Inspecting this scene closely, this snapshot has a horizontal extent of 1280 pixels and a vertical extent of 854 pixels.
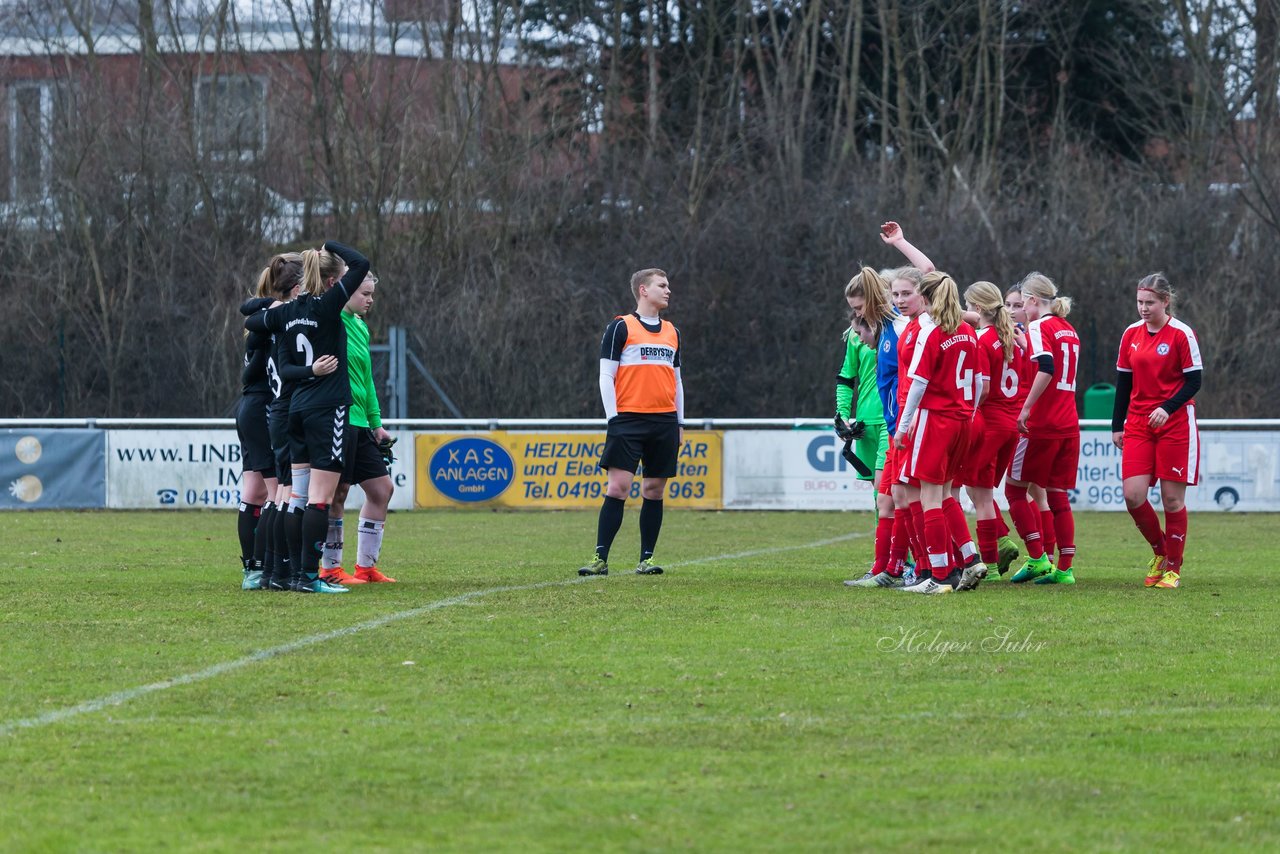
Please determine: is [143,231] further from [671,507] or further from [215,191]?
[671,507]

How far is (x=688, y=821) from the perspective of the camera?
452cm

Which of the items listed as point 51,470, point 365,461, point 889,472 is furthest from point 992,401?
point 51,470

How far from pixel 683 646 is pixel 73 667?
257cm

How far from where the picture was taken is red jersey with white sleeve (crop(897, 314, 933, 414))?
9.77 m

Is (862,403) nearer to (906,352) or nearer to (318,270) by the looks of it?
(906,352)

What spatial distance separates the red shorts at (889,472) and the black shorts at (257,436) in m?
3.75

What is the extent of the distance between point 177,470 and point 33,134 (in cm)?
1312

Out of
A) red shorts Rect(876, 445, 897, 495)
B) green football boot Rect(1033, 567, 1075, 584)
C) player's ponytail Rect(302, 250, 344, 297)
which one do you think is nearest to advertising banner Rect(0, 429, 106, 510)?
player's ponytail Rect(302, 250, 344, 297)

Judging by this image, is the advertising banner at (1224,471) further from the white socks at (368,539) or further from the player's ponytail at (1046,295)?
the white socks at (368,539)

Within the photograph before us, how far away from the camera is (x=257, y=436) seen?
1055 centimetres

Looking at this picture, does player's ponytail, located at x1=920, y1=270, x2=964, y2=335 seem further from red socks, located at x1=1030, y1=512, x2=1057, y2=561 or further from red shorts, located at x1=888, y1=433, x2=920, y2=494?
red socks, located at x1=1030, y1=512, x2=1057, y2=561

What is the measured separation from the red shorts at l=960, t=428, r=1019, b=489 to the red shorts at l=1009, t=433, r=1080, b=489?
28cm

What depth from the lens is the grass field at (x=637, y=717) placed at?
14.8ft

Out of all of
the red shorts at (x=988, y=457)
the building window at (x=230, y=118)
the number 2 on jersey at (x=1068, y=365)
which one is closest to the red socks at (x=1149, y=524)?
the red shorts at (x=988, y=457)
